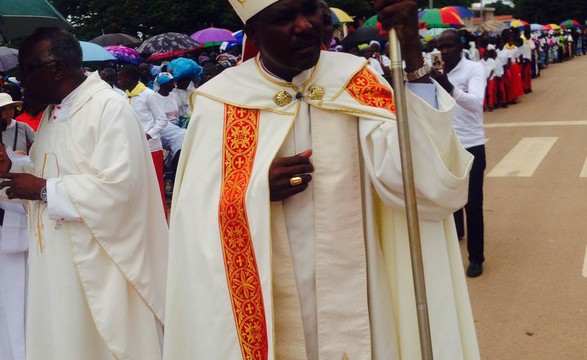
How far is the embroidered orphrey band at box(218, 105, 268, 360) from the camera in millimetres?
2729

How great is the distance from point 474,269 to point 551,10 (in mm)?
69638

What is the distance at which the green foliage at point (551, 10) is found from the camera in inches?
2697

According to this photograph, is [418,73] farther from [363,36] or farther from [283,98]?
[363,36]

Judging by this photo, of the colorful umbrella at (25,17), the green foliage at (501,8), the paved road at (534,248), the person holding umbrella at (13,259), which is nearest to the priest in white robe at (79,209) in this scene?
the colorful umbrella at (25,17)

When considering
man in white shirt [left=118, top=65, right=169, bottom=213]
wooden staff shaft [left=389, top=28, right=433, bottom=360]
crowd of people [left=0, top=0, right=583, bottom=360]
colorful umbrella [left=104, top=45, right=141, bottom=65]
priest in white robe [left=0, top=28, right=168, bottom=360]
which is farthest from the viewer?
colorful umbrella [left=104, top=45, right=141, bottom=65]

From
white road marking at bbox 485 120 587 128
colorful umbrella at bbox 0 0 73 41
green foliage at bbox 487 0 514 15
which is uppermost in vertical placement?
colorful umbrella at bbox 0 0 73 41

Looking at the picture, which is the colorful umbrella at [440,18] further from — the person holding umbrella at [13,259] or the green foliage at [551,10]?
the green foliage at [551,10]

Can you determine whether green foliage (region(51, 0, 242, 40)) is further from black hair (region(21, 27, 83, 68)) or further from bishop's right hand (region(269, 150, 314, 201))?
bishop's right hand (region(269, 150, 314, 201))

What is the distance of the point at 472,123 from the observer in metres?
6.57

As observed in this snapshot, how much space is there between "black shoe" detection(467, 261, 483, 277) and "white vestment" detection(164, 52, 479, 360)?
382cm

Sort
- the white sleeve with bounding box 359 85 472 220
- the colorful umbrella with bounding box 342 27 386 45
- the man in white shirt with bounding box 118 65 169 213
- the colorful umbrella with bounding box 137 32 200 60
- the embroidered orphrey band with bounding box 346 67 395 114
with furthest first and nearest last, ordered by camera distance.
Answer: the colorful umbrella with bounding box 342 27 386 45, the colorful umbrella with bounding box 137 32 200 60, the man in white shirt with bounding box 118 65 169 213, the embroidered orphrey band with bounding box 346 67 395 114, the white sleeve with bounding box 359 85 472 220

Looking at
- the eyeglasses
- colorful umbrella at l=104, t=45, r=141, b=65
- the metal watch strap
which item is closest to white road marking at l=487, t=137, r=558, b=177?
the eyeglasses

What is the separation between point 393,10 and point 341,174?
0.61 meters

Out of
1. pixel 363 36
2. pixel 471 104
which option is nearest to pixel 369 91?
pixel 471 104
